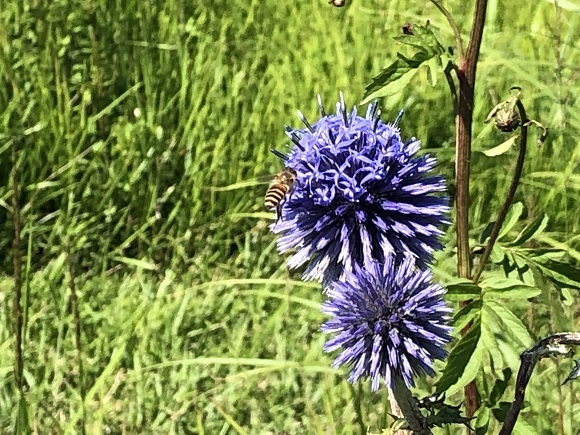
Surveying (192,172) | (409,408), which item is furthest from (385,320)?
(192,172)

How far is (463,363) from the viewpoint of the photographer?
2.85 feet

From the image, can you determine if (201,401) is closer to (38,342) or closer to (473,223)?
(38,342)

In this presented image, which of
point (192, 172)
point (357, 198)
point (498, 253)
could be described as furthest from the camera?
point (192, 172)

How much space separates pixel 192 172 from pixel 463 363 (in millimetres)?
1283

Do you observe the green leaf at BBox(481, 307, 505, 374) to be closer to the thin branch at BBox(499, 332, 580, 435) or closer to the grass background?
the thin branch at BBox(499, 332, 580, 435)

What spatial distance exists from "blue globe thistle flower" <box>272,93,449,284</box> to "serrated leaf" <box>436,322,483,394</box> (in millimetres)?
94

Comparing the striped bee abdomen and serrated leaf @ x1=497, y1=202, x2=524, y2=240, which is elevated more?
the striped bee abdomen

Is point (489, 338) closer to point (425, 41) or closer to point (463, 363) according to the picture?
point (463, 363)

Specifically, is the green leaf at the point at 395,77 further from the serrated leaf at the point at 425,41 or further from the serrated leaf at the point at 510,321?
the serrated leaf at the point at 510,321

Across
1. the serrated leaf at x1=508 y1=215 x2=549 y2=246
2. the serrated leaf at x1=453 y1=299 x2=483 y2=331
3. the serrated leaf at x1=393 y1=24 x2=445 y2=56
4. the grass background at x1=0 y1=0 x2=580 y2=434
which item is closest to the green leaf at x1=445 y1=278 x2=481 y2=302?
the serrated leaf at x1=453 y1=299 x2=483 y2=331

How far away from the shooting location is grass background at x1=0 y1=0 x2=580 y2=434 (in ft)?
5.41

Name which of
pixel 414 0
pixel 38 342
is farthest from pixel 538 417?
pixel 414 0

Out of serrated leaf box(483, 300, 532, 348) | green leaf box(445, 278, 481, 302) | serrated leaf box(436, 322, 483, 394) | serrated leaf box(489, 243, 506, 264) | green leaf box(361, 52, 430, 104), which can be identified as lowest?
serrated leaf box(436, 322, 483, 394)

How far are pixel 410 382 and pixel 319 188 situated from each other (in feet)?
0.68
